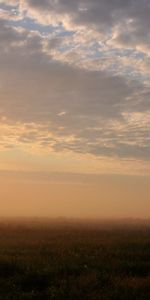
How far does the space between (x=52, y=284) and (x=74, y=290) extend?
4.05 ft

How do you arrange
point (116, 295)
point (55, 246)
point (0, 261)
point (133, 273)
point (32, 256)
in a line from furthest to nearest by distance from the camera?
1. point (55, 246)
2. point (32, 256)
3. point (0, 261)
4. point (133, 273)
5. point (116, 295)

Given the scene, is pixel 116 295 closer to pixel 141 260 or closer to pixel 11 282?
pixel 11 282

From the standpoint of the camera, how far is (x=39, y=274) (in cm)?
1469

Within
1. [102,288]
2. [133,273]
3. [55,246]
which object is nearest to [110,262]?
[133,273]

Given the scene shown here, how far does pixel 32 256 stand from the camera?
18672 millimetres

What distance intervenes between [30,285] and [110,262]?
4782 millimetres

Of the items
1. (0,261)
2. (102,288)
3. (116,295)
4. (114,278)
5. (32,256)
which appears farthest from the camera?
(32,256)

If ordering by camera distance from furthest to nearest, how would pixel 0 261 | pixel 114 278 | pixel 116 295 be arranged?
pixel 0 261 < pixel 114 278 < pixel 116 295

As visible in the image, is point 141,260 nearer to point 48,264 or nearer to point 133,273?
point 133,273

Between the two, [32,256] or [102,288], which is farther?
[32,256]

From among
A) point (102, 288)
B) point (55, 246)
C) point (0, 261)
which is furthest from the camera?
point (55, 246)

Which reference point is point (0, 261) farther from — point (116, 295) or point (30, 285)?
point (116, 295)

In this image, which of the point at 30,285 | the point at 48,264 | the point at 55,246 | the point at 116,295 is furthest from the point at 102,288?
the point at 55,246

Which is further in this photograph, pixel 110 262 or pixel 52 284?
pixel 110 262
